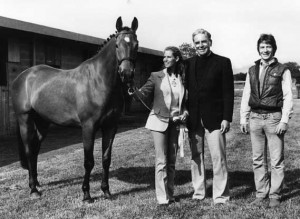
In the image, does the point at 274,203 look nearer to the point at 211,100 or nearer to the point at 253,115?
the point at 253,115

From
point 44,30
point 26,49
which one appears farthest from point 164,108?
point 26,49

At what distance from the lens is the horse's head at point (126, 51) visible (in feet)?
13.6

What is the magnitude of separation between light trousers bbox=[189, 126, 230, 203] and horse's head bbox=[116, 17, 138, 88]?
1138mm

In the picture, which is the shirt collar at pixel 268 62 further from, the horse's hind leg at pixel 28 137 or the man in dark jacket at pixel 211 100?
the horse's hind leg at pixel 28 137

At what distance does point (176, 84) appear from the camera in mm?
4422

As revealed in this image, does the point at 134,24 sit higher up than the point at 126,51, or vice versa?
the point at 134,24

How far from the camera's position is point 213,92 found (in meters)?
4.36

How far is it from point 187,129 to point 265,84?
1123 millimetres

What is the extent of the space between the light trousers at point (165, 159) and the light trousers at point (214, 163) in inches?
11.1

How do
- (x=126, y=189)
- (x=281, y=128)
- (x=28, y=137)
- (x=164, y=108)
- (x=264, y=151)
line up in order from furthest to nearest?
(x=28, y=137) < (x=126, y=189) < (x=264, y=151) < (x=164, y=108) < (x=281, y=128)

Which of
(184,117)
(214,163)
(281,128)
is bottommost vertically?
(214,163)

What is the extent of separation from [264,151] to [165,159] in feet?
4.22

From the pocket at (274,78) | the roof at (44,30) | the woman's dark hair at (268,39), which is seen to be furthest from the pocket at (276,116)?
the roof at (44,30)

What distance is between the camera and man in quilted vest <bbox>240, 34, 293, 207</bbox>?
14.0 feet
